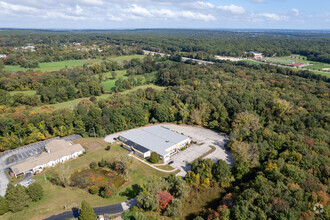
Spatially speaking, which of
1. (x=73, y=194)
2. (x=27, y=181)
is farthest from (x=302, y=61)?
(x=27, y=181)

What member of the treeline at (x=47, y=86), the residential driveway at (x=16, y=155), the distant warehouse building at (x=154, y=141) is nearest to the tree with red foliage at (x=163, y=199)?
the distant warehouse building at (x=154, y=141)

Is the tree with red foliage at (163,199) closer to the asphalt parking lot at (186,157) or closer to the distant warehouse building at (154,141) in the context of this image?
the asphalt parking lot at (186,157)

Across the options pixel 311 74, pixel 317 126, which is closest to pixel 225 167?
pixel 317 126

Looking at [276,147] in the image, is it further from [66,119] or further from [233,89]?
[66,119]

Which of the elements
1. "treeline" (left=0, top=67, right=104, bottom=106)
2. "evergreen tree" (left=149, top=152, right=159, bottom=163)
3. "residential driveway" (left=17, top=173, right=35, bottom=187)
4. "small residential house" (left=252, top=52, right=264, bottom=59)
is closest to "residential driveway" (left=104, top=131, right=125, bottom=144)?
"evergreen tree" (left=149, top=152, right=159, bottom=163)

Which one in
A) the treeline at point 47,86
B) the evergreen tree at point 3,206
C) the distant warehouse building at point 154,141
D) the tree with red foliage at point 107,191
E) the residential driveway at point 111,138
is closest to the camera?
the evergreen tree at point 3,206

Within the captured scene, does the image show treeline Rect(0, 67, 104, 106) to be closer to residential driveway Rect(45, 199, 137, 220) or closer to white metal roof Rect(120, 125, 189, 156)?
white metal roof Rect(120, 125, 189, 156)

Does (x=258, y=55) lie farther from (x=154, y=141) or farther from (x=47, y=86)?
(x=47, y=86)
